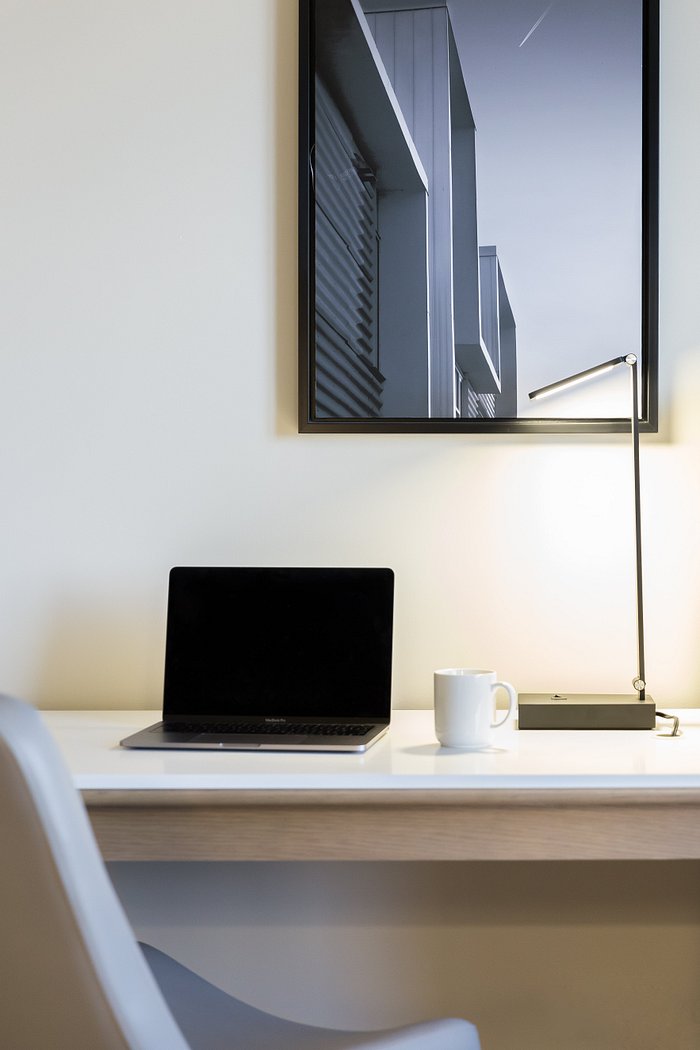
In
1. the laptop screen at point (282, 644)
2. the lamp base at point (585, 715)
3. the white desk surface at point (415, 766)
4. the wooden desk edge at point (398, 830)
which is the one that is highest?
the laptop screen at point (282, 644)

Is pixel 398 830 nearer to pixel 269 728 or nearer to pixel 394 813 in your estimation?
pixel 394 813

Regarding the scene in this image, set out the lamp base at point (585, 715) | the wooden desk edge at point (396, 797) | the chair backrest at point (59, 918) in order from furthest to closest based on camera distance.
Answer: the lamp base at point (585, 715) → the wooden desk edge at point (396, 797) → the chair backrest at point (59, 918)

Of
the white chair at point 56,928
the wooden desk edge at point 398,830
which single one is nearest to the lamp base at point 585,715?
the wooden desk edge at point 398,830

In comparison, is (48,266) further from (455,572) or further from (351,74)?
(455,572)

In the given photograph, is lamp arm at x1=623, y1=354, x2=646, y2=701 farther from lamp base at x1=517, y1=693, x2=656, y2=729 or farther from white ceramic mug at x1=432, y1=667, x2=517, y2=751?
white ceramic mug at x1=432, y1=667, x2=517, y2=751

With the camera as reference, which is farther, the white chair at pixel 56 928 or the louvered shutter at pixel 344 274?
the louvered shutter at pixel 344 274


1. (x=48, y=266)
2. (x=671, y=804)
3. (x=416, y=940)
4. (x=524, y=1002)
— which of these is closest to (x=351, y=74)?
(x=48, y=266)

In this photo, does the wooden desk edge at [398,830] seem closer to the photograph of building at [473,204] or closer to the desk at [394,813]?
the desk at [394,813]

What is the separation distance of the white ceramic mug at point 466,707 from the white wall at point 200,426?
0.36 meters

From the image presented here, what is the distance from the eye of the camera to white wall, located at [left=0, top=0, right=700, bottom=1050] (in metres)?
1.49

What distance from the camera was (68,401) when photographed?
4.90 feet

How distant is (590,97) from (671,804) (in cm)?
109

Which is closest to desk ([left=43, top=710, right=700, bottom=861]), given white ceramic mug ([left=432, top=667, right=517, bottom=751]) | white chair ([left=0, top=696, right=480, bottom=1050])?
white ceramic mug ([left=432, top=667, right=517, bottom=751])

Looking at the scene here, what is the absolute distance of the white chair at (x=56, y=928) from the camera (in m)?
0.58
